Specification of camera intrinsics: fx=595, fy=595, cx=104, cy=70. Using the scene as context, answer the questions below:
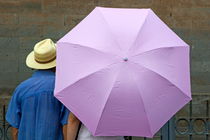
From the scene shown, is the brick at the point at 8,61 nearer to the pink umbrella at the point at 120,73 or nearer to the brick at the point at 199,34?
the brick at the point at 199,34

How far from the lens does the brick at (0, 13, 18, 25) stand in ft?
33.5

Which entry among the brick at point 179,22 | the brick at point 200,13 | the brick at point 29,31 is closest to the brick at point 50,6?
the brick at point 29,31

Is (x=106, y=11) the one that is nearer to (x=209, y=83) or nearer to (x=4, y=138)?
(x=4, y=138)

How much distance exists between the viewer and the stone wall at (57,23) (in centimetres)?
1024

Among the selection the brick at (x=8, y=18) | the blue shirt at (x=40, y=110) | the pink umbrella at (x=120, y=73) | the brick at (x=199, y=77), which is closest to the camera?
the pink umbrella at (x=120, y=73)

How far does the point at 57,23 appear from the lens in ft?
33.7

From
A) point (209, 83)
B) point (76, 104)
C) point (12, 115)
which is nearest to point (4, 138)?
point (12, 115)

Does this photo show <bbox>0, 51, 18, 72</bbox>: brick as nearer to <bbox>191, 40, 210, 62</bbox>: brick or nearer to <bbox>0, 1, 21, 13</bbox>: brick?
<bbox>0, 1, 21, 13</bbox>: brick

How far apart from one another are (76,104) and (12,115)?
31.1 inches

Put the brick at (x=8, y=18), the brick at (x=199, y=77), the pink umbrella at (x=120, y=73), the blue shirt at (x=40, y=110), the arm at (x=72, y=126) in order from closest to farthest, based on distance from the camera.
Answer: the pink umbrella at (x=120, y=73)
the arm at (x=72, y=126)
the blue shirt at (x=40, y=110)
the brick at (x=8, y=18)
the brick at (x=199, y=77)

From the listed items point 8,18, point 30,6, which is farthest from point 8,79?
point 30,6

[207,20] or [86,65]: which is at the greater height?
[86,65]

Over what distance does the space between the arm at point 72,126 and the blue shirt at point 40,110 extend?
23cm

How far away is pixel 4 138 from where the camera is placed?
23.2ft
